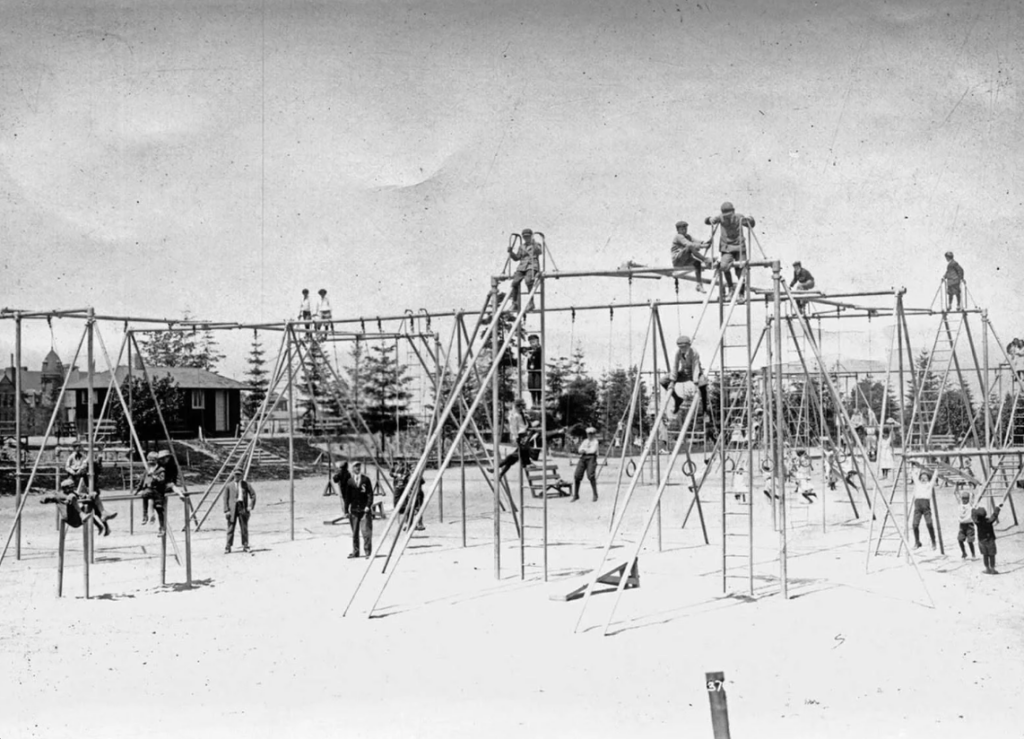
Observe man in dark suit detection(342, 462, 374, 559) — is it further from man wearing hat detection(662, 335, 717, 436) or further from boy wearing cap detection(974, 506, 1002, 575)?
boy wearing cap detection(974, 506, 1002, 575)

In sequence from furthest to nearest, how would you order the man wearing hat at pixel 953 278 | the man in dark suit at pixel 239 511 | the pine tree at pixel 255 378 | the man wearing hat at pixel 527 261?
1. the pine tree at pixel 255 378
2. the man wearing hat at pixel 953 278
3. the man in dark suit at pixel 239 511
4. the man wearing hat at pixel 527 261

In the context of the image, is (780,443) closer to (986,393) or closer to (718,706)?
(718,706)

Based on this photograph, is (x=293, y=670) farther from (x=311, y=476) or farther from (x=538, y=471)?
(x=311, y=476)

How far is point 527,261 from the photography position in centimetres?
1548

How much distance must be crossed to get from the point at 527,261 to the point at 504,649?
21.1 feet

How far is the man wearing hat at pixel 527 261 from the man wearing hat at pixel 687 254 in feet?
6.98

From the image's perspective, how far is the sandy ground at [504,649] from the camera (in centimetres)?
892

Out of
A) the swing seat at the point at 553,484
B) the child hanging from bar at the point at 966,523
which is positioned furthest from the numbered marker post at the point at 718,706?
the swing seat at the point at 553,484

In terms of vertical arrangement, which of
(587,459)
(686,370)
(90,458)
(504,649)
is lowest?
(504,649)

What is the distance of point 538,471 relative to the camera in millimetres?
35312

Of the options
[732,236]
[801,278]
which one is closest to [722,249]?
[732,236]

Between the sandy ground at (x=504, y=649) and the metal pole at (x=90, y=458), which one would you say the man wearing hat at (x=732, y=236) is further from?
the metal pole at (x=90, y=458)

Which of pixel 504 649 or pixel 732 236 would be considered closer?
pixel 504 649

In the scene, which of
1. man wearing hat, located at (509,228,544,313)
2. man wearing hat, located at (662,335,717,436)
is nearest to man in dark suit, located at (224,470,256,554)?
man wearing hat, located at (509,228,544,313)
